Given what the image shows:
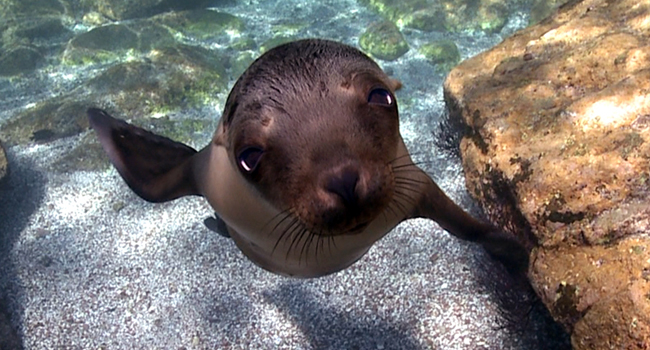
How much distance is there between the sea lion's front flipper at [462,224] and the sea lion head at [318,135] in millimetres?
900

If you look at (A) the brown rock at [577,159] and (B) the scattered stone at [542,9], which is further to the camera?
(B) the scattered stone at [542,9]

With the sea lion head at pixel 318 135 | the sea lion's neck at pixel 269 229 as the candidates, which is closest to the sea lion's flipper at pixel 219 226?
the sea lion's neck at pixel 269 229

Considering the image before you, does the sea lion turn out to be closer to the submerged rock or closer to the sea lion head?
the sea lion head

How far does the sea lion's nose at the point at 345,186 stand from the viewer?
1.22 m

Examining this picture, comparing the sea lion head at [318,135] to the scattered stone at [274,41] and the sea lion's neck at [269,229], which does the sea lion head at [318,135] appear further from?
the scattered stone at [274,41]

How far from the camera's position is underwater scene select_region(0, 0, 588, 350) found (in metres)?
3.51

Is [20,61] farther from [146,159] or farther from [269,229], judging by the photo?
[269,229]

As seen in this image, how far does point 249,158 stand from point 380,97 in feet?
1.47

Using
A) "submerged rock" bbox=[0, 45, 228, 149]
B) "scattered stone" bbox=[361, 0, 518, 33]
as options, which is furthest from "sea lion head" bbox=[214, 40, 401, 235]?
"scattered stone" bbox=[361, 0, 518, 33]

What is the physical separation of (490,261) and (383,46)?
6036 mm

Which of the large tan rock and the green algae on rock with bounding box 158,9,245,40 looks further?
the green algae on rock with bounding box 158,9,245,40

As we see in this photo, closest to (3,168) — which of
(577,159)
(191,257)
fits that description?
(191,257)

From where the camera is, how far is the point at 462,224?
2.58 meters

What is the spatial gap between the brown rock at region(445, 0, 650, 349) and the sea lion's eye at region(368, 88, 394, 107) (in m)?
1.67
